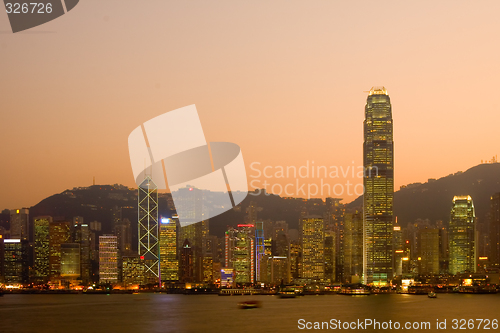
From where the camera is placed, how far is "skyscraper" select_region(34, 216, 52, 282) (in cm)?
12756

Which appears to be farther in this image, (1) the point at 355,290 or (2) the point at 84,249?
(2) the point at 84,249

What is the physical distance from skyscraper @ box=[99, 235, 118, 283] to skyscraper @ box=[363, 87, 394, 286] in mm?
44681

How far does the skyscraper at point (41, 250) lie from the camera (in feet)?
419

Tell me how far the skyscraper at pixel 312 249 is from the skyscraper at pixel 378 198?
25.5 feet

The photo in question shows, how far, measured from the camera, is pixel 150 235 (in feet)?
438

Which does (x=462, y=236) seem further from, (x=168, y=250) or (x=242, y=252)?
(x=168, y=250)

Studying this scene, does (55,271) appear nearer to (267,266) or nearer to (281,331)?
(267,266)

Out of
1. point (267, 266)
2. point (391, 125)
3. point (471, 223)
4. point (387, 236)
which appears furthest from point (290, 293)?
point (471, 223)

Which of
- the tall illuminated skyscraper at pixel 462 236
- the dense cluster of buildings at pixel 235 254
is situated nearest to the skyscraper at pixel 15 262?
the dense cluster of buildings at pixel 235 254

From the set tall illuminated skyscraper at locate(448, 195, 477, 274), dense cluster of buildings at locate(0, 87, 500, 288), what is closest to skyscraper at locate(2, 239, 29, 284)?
dense cluster of buildings at locate(0, 87, 500, 288)

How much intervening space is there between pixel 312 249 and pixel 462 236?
35.0 m

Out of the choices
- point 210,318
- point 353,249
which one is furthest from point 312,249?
point 210,318

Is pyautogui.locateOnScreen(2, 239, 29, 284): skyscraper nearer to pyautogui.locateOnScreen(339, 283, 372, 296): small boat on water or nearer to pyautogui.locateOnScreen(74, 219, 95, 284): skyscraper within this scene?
pyautogui.locateOnScreen(74, 219, 95, 284): skyscraper

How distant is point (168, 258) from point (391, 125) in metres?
47.2
